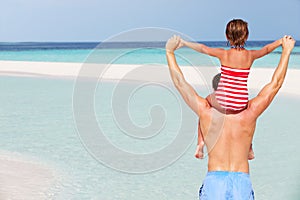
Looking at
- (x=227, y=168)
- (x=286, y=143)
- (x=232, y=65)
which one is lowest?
(x=286, y=143)

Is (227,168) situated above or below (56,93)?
above

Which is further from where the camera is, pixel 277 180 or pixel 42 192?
pixel 277 180

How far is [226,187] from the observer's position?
7.57 feet

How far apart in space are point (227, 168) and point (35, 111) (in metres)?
8.53

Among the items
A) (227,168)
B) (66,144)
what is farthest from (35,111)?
(227,168)

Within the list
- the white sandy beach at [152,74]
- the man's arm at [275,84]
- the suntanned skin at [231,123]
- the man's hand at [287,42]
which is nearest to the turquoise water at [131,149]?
the white sandy beach at [152,74]

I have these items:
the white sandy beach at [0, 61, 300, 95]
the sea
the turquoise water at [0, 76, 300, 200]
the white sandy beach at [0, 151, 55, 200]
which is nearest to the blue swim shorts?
the sea

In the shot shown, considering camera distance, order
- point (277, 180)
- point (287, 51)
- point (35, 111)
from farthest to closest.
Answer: point (35, 111), point (277, 180), point (287, 51)

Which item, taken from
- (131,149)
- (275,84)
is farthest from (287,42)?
(131,149)

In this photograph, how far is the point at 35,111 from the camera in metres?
10.5

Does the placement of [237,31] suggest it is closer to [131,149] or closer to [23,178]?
[23,178]

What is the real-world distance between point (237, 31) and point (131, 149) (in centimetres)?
495

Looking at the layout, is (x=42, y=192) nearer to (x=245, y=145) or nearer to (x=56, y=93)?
(x=245, y=145)

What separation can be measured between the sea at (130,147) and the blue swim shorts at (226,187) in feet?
0.84
